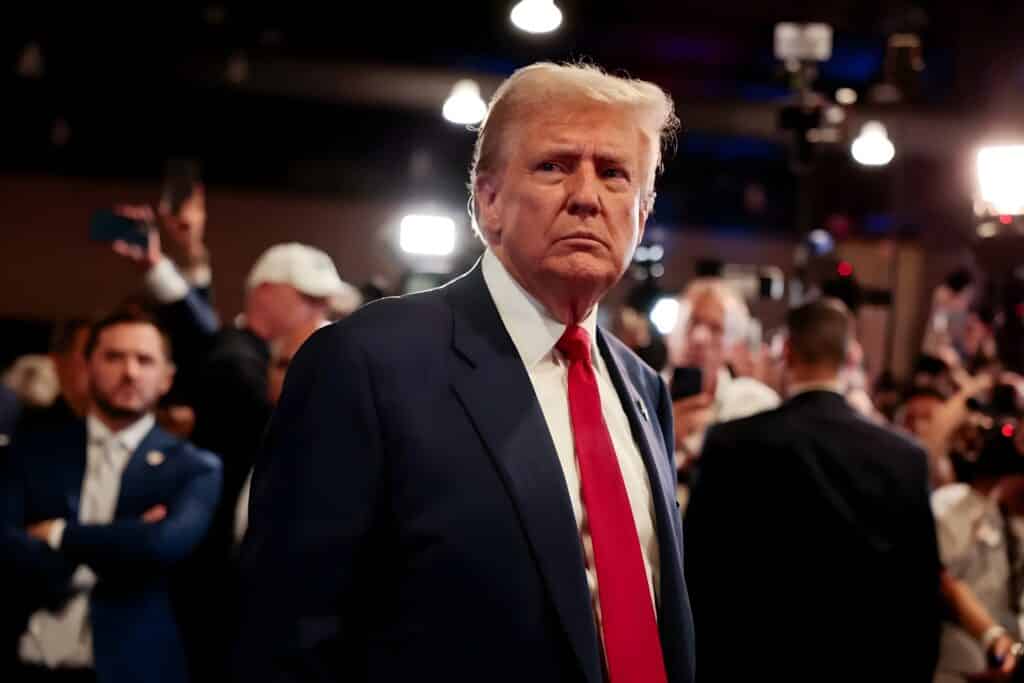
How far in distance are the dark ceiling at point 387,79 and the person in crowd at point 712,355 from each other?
469 centimetres

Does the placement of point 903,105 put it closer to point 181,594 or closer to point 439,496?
point 181,594

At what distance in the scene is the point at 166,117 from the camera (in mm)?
9969

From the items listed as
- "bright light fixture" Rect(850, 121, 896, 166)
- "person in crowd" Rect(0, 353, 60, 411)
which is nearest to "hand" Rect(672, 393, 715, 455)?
"person in crowd" Rect(0, 353, 60, 411)

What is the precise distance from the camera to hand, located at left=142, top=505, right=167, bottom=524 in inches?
110

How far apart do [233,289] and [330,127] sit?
5.61ft

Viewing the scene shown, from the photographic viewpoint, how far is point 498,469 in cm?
141

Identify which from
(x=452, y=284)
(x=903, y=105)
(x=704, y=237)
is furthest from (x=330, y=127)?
(x=452, y=284)

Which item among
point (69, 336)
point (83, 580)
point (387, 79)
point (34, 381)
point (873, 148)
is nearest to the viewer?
point (83, 580)

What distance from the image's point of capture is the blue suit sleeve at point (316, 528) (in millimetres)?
1345

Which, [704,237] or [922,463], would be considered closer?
[922,463]

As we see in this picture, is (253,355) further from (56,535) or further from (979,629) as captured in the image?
(979,629)

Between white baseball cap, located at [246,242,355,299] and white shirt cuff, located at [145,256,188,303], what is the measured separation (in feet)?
0.94

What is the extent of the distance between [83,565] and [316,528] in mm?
1543

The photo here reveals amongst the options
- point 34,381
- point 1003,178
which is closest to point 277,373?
point 1003,178
